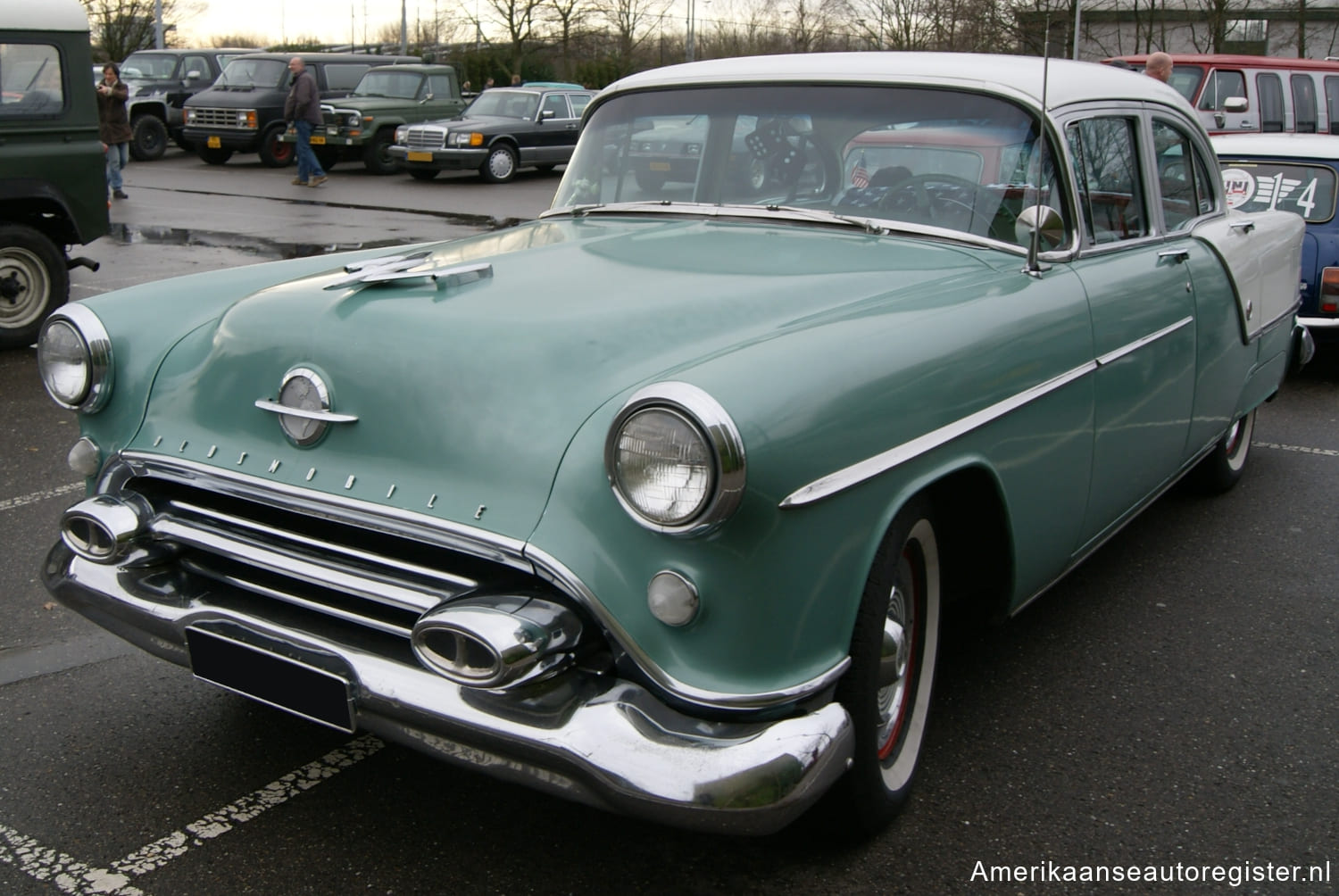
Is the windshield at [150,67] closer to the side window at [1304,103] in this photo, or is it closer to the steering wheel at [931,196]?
the side window at [1304,103]

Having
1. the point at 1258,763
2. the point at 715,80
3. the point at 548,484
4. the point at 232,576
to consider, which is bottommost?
the point at 1258,763

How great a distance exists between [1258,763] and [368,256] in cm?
263

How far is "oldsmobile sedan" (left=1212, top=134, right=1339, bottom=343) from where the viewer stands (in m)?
7.27

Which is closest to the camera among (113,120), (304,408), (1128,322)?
(304,408)

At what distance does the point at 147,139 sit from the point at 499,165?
24.3ft

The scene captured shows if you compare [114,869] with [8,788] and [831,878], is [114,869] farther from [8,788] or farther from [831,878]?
[831,878]

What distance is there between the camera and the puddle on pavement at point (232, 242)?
1187cm

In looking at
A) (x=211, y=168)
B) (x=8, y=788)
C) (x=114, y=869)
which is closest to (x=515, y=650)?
(x=114, y=869)

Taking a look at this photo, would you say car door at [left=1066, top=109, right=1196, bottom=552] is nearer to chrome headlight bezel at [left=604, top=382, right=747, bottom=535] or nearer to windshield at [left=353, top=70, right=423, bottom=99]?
chrome headlight bezel at [left=604, top=382, right=747, bottom=535]

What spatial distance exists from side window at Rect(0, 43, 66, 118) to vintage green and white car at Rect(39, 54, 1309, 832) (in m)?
5.24

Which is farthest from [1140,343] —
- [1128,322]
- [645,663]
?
[645,663]

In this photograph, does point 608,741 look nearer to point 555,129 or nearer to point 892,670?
point 892,670

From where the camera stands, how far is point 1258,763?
10.1ft

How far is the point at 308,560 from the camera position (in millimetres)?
2537
